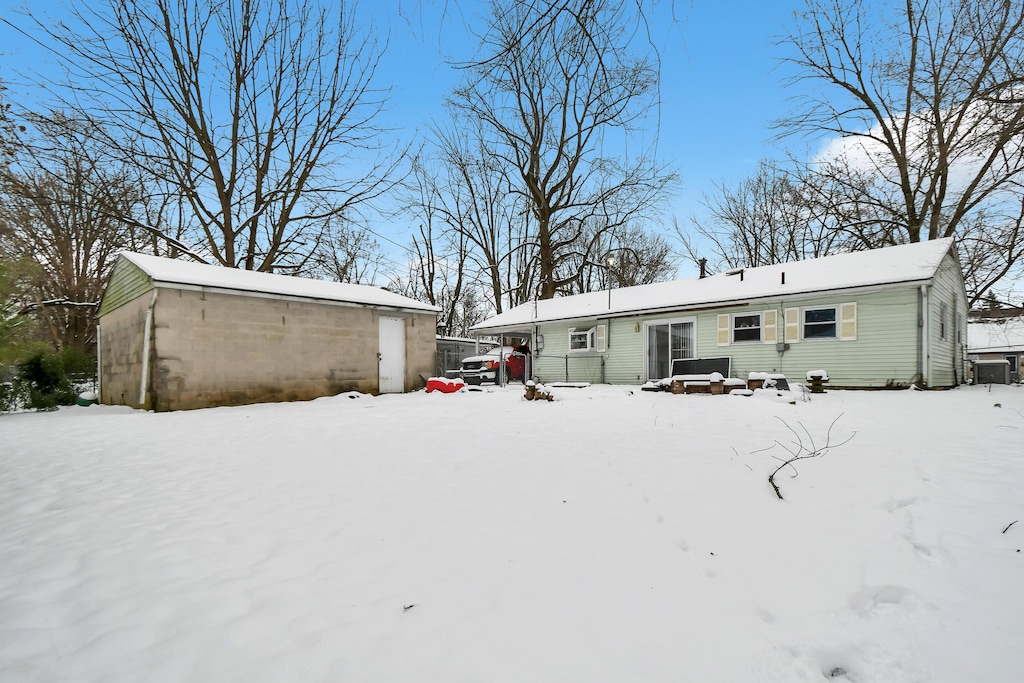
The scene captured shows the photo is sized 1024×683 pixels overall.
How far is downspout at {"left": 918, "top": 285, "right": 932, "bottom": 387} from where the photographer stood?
10062mm

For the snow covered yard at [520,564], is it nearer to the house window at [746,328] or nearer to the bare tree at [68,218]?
the house window at [746,328]

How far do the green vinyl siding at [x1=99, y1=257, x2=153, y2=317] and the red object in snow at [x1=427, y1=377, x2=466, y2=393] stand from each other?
252 inches

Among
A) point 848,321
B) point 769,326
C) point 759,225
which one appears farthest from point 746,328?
point 759,225

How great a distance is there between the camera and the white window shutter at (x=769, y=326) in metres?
12.0

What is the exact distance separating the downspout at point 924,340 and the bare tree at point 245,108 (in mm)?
17178

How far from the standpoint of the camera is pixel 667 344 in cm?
1427

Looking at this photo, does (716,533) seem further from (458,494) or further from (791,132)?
(791,132)

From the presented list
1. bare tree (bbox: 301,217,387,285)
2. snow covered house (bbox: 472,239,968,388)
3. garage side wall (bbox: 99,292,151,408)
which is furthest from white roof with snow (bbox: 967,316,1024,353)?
garage side wall (bbox: 99,292,151,408)

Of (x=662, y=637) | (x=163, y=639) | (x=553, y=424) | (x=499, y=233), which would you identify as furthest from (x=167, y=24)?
(x=662, y=637)

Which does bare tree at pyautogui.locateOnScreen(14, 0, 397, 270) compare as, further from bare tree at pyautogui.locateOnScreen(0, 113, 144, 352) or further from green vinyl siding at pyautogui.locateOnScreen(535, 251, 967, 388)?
green vinyl siding at pyautogui.locateOnScreen(535, 251, 967, 388)

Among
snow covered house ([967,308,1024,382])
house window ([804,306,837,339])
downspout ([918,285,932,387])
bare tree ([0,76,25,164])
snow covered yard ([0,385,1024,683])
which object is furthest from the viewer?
snow covered house ([967,308,1024,382])

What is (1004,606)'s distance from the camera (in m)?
2.00

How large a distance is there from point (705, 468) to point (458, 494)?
7.02ft

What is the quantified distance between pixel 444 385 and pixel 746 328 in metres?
8.52
